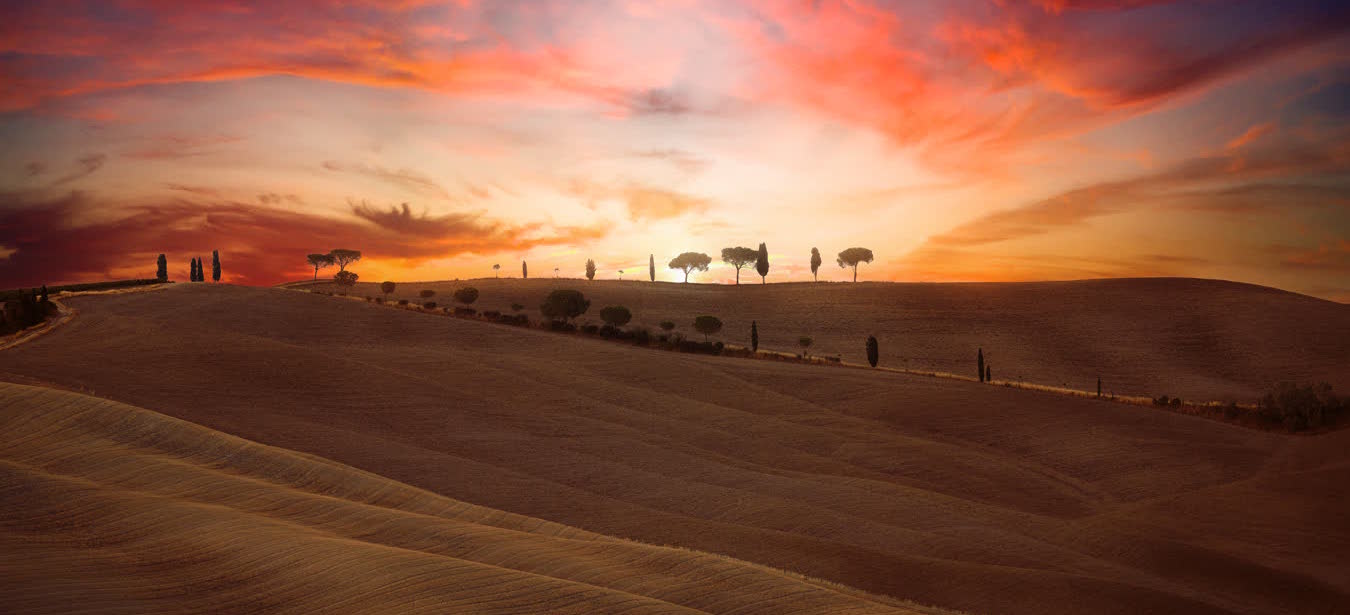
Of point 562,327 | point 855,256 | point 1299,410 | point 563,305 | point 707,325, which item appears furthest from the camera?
point 855,256

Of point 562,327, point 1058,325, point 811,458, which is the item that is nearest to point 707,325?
point 562,327

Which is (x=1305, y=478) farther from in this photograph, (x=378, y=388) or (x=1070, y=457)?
(x=378, y=388)

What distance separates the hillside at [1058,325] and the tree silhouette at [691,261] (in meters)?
39.3

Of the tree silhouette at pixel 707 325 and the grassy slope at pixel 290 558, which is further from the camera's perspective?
the tree silhouette at pixel 707 325

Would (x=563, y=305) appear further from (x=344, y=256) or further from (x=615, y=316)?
(x=344, y=256)

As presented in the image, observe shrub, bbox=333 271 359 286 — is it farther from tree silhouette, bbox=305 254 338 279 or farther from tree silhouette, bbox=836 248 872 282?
tree silhouette, bbox=836 248 872 282

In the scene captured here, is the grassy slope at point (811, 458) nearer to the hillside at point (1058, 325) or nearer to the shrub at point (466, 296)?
the hillside at point (1058, 325)

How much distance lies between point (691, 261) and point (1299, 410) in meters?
125

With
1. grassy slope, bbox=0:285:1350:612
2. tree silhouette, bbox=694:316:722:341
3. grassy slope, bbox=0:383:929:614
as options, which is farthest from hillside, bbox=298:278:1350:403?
grassy slope, bbox=0:383:929:614

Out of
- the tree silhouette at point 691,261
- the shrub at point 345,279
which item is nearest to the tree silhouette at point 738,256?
the tree silhouette at point 691,261

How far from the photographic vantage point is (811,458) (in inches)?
1237

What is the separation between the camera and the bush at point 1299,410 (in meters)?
47.5

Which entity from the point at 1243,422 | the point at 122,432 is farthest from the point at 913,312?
the point at 122,432

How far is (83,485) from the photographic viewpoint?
15078 millimetres
